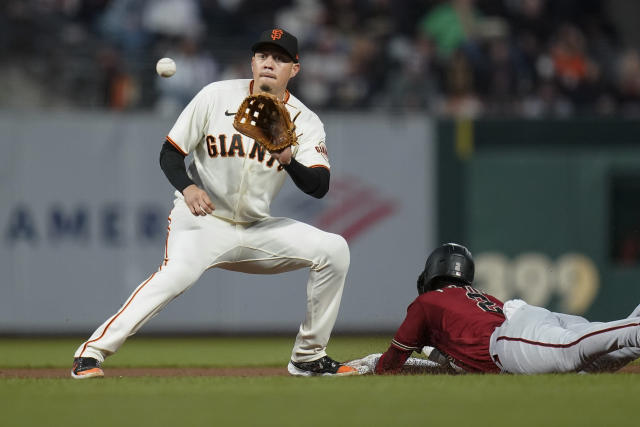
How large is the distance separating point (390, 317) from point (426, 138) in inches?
74.4

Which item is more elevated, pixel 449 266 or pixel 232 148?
pixel 232 148

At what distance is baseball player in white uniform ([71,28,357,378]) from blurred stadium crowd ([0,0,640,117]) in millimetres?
5010

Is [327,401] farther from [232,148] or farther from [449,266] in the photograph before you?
[232,148]

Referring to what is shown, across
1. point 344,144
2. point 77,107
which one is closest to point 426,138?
point 344,144

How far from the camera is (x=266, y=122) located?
529 centimetres

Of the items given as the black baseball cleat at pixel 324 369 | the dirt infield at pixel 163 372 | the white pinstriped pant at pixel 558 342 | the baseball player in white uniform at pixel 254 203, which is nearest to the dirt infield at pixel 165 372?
the dirt infield at pixel 163 372

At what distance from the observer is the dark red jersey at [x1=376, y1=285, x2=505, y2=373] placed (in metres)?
5.42

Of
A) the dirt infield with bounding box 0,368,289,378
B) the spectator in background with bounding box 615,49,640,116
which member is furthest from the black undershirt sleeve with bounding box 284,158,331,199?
the spectator in background with bounding box 615,49,640,116

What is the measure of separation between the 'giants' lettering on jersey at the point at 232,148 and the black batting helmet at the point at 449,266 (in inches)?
41.1

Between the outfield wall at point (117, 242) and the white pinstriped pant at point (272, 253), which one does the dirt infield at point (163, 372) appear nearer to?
the white pinstriped pant at point (272, 253)

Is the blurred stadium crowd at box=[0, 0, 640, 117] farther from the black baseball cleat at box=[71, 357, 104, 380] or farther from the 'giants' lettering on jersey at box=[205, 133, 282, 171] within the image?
the black baseball cleat at box=[71, 357, 104, 380]

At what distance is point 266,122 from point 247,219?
639mm

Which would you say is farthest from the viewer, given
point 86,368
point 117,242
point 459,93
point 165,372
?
point 459,93

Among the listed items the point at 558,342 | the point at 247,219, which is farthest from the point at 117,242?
the point at 558,342
